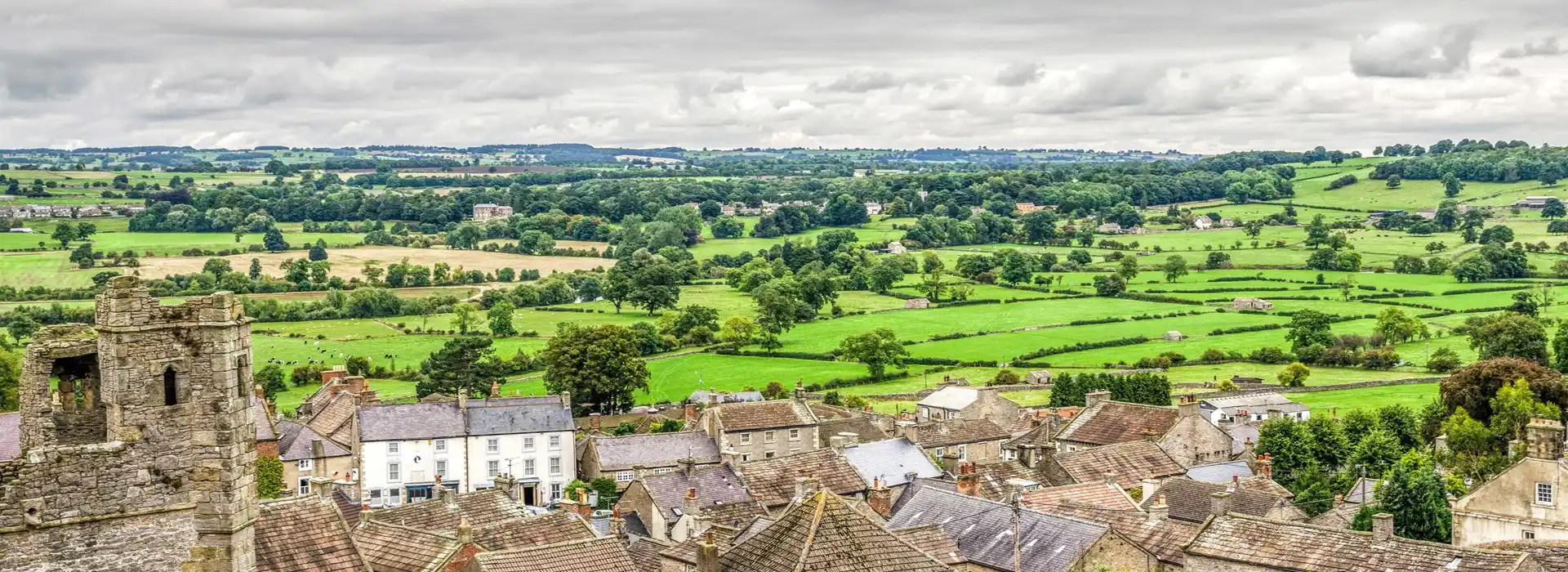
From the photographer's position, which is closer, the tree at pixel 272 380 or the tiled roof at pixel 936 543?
the tiled roof at pixel 936 543

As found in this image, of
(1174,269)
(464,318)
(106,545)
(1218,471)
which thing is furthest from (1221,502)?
(1174,269)

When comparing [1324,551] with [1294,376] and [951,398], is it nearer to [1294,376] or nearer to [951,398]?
[951,398]

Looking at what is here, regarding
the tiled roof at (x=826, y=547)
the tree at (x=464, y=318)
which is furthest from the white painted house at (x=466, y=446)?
the tiled roof at (x=826, y=547)

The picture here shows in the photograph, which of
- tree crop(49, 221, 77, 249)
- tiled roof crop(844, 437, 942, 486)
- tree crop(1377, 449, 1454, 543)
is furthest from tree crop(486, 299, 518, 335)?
tree crop(1377, 449, 1454, 543)

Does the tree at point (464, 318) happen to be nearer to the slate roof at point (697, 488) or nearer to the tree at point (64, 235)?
the tree at point (64, 235)

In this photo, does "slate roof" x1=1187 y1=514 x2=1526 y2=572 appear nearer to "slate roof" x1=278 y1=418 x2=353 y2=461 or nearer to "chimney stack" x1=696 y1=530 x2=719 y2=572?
"chimney stack" x1=696 y1=530 x2=719 y2=572

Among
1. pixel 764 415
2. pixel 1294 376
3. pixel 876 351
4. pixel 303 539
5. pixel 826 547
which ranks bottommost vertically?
pixel 1294 376
